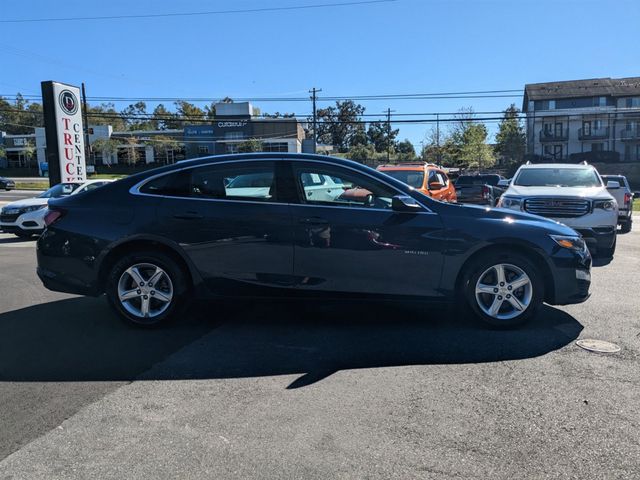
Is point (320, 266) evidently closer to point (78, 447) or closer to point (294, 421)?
point (294, 421)

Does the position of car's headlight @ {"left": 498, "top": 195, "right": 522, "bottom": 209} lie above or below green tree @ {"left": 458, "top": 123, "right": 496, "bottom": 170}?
below

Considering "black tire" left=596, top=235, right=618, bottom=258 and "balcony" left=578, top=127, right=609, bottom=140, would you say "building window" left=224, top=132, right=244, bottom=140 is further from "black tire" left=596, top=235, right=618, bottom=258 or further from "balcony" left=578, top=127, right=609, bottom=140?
"black tire" left=596, top=235, right=618, bottom=258

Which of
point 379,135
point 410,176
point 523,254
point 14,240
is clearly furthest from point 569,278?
point 379,135

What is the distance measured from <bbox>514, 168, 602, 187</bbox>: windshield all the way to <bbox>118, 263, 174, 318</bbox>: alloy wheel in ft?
26.5

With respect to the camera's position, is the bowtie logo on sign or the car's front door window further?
the bowtie logo on sign

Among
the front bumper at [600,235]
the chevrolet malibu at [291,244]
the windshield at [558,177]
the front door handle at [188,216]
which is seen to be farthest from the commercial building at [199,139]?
the front door handle at [188,216]

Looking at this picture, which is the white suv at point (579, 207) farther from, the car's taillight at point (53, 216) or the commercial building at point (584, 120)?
the commercial building at point (584, 120)

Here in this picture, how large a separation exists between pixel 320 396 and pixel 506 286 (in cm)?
232

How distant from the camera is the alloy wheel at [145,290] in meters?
5.15

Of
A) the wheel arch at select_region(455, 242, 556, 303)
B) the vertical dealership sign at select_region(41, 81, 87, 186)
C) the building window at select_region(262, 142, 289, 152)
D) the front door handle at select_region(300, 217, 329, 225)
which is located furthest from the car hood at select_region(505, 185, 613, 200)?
the building window at select_region(262, 142, 289, 152)

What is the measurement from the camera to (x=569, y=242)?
5.10 metres

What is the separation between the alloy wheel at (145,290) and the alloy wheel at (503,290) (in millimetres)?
3017

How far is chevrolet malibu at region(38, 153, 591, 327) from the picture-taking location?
4934 millimetres

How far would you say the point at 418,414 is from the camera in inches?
136
